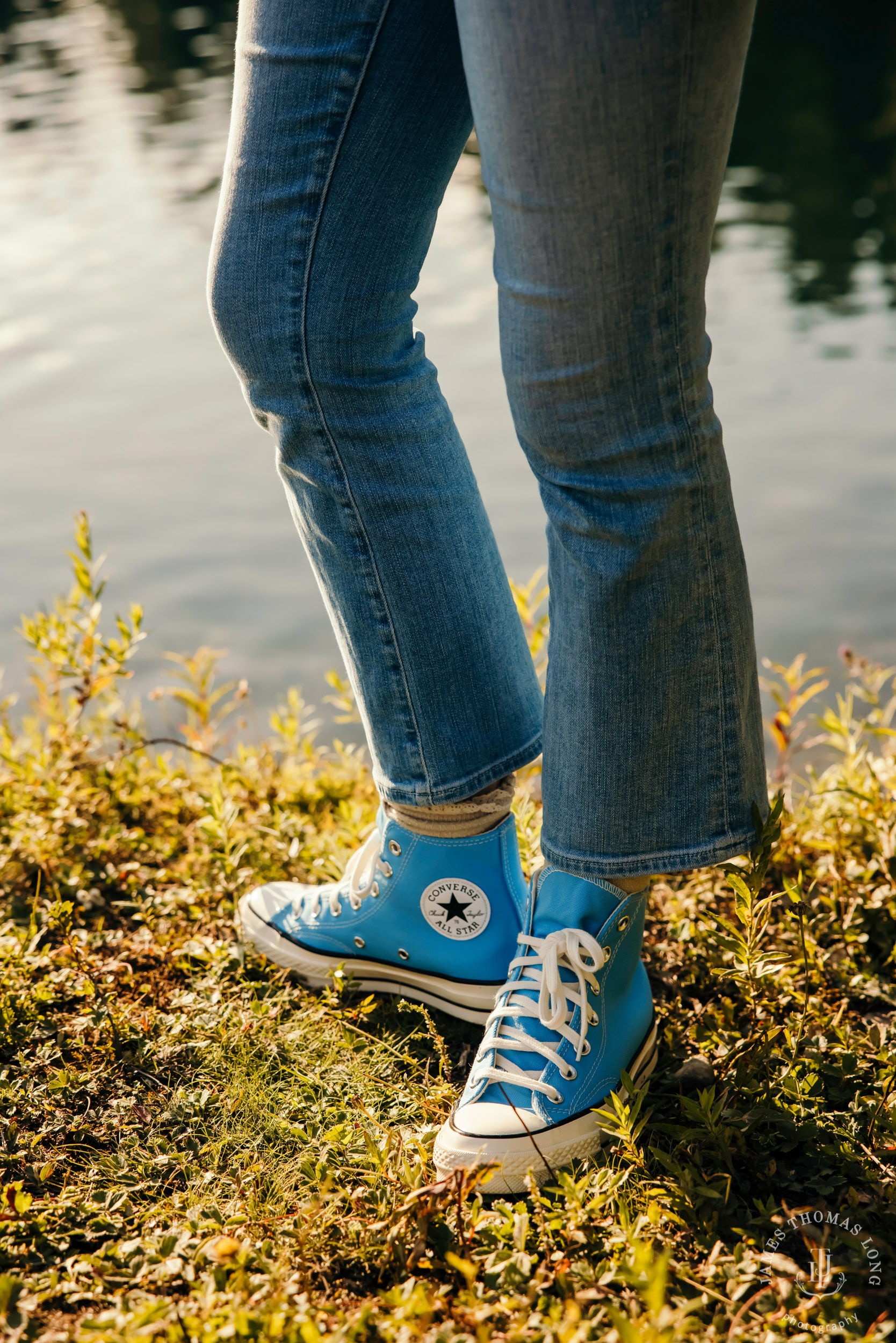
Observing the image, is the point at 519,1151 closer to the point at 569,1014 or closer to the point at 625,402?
the point at 569,1014

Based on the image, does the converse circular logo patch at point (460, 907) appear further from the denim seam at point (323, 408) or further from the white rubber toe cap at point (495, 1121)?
the white rubber toe cap at point (495, 1121)

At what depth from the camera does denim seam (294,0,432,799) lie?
1262 millimetres

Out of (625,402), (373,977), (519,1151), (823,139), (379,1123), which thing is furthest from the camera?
(823,139)

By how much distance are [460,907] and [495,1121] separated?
0.34m

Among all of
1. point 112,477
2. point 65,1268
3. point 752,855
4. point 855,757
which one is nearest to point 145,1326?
point 65,1268

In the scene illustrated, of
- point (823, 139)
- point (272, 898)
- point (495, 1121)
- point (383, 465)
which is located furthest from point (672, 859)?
point (823, 139)

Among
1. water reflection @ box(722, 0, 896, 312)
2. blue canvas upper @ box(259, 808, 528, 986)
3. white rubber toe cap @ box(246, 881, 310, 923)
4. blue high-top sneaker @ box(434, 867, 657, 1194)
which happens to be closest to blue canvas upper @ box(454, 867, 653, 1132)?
blue high-top sneaker @ box(434, 867, 657, 1194)

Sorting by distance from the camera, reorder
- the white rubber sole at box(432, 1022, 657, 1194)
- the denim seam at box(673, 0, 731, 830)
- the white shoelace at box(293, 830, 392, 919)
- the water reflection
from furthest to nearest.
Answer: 1. the water reflection
2. the white shoelace at box(293, 830, 392, 919)
3. the white rubber sole at box(432, 1022, 657, 1194)
4. the denim seam at box(673, 0, 731, 830)

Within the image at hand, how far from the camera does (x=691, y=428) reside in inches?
45.4

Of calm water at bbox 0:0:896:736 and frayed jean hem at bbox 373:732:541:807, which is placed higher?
frayed jean hem at bbox 373:732:541:807

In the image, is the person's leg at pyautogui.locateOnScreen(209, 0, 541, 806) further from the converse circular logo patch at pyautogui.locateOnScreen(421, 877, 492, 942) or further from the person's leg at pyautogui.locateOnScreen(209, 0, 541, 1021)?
the converse circular logo patch at pyautogui.locateOnScreen(421, 877, 492, 942)

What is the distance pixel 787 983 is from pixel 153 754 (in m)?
1.91

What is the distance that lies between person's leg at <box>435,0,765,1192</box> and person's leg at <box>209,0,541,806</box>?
0.21m

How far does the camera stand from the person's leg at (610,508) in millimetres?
1016
